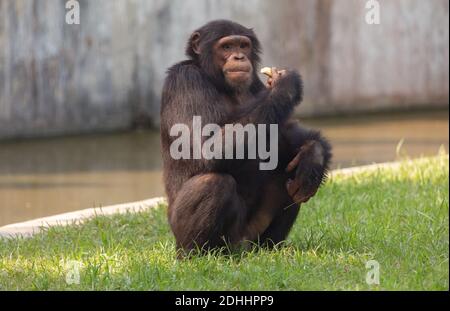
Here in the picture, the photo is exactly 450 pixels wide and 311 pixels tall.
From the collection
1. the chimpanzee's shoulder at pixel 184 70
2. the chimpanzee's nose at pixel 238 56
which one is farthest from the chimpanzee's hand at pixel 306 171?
the chimpanzee's shoulder at pixel 184 70

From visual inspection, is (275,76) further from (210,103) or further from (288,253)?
(288,253)

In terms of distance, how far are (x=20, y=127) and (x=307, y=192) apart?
22.2 feet

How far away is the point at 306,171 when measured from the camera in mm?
6012

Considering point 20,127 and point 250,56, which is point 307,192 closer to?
point 250,56

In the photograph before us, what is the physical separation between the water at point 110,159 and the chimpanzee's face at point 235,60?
10.2 feet

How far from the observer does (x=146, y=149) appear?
38.7 feet

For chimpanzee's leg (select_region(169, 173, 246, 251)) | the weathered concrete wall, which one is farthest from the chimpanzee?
the weathered concrete wall

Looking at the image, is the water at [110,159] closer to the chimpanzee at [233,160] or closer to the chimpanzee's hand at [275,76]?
the chimpanzee at [233,160]

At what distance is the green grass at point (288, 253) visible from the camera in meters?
5.34

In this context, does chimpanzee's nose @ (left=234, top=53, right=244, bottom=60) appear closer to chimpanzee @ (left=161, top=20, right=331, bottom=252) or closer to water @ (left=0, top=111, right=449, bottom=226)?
chimpanzee @ (left=161, top=20, right=331, bottom=252)

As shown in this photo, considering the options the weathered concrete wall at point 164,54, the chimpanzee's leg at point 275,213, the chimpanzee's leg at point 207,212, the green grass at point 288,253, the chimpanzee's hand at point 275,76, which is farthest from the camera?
the weathered concrete wall at point 164,54

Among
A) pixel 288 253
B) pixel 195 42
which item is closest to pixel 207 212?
pixel 288 253

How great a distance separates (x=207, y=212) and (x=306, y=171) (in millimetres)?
706
